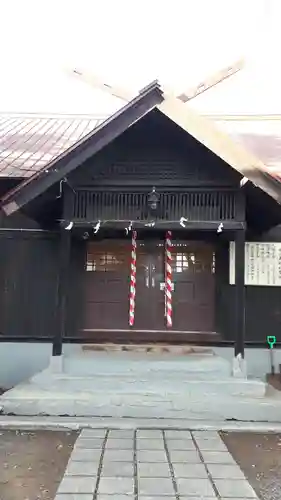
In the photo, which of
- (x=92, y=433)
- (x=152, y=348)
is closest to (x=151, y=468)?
(x=92, y=433)

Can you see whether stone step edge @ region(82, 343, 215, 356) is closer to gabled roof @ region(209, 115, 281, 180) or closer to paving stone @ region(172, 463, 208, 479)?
paving stone @ region(172, 463, 208, 479)

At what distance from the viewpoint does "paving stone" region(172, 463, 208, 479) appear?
445cm

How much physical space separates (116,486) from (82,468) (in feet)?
1.73

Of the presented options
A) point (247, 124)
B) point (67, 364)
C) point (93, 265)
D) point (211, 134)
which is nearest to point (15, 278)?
point (93, 265)

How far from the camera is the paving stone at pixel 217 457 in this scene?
4.83 meters

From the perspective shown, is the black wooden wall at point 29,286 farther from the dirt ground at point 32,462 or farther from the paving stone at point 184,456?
the paving stone at point 184,456

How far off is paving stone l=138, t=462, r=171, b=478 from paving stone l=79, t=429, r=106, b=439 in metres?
1.02

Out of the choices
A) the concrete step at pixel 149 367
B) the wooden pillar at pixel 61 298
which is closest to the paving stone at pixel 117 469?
the concrete step at pixel 149 367

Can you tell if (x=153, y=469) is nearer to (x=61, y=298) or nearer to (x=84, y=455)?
(x=84, y=455)

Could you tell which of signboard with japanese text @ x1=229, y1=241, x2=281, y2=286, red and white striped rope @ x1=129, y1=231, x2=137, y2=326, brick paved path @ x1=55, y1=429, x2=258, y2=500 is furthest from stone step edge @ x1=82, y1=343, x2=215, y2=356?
brick paved path @ x1=55, y1=429, x2=258, y2=500

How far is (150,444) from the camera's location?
5.31m

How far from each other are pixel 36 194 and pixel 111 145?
52.6 inches

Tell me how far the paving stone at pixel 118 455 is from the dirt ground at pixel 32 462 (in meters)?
0.41

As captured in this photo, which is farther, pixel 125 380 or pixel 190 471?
pixel 125 380
